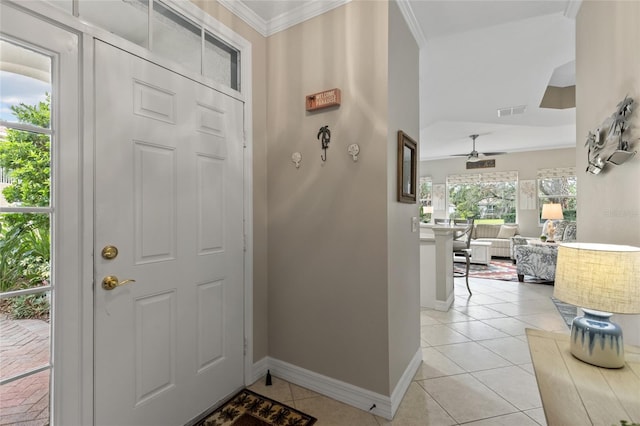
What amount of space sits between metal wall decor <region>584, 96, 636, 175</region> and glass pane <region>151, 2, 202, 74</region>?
84.8 inches

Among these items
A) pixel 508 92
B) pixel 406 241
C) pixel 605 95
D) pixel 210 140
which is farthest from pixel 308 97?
pixel 508 92

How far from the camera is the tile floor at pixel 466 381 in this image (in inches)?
74.4

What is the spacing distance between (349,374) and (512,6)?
268 centimetres

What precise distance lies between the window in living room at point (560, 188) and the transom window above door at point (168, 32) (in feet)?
27.1

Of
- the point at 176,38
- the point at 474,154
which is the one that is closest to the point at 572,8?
the point at 176,38

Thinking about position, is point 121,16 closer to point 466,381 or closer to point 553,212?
point 466,381

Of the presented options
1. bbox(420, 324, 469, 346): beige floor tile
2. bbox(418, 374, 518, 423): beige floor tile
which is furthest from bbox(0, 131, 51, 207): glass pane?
bbox(420, 324, 469, 346): beige floor tile

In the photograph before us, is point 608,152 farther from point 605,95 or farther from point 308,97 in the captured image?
point 308,97

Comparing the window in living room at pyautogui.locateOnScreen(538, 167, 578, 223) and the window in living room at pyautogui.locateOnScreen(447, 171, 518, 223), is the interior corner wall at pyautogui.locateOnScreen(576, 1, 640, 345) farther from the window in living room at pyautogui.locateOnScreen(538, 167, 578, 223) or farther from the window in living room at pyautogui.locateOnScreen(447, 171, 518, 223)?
the window in living room at pyautogui.locateOnScreen(447, 171, 518, 223)

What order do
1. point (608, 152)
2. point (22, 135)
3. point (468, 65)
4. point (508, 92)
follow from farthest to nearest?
point (508, 92) → point (468, 65) → point (608, 152) → point (22, 135)

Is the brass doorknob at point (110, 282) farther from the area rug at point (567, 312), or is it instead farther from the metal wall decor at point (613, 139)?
the area rug at point (567, 312)

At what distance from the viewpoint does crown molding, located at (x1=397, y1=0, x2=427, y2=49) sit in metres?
2.09

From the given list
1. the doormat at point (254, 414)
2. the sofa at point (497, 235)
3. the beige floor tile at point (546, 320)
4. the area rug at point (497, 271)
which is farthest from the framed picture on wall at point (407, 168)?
the sofa at point (497, 235)

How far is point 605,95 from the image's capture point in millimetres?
1660
